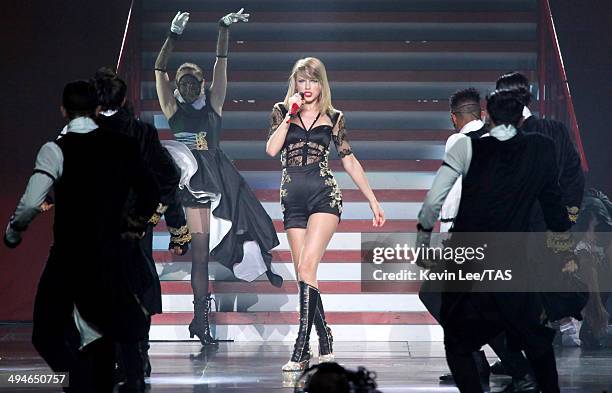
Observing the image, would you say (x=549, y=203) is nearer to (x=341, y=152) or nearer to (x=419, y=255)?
(x=419, y=255)

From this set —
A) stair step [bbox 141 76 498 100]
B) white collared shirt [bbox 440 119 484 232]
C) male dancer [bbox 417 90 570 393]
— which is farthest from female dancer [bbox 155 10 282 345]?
male dancer [bbox 417 90 570 393]

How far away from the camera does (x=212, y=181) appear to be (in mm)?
9023

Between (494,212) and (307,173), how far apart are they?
210 cm

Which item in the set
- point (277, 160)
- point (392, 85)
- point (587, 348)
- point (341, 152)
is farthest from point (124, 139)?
point (392, 85)

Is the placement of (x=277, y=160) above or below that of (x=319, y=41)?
below

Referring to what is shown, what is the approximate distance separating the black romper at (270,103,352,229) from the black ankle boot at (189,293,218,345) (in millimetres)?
→ 1546

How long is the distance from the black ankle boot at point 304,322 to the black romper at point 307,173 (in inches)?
15.2

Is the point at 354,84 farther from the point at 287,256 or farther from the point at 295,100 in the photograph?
the point at 295,100

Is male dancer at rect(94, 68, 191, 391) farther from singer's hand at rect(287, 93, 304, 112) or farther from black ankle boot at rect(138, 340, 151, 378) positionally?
singer's hand at rect(287, 93, 304, 112)

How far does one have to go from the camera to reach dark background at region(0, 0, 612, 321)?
11.1 metres

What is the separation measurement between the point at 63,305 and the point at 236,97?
6.10m

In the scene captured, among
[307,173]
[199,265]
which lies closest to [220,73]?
[199,265]

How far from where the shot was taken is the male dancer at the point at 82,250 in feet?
17.5

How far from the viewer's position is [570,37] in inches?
474
